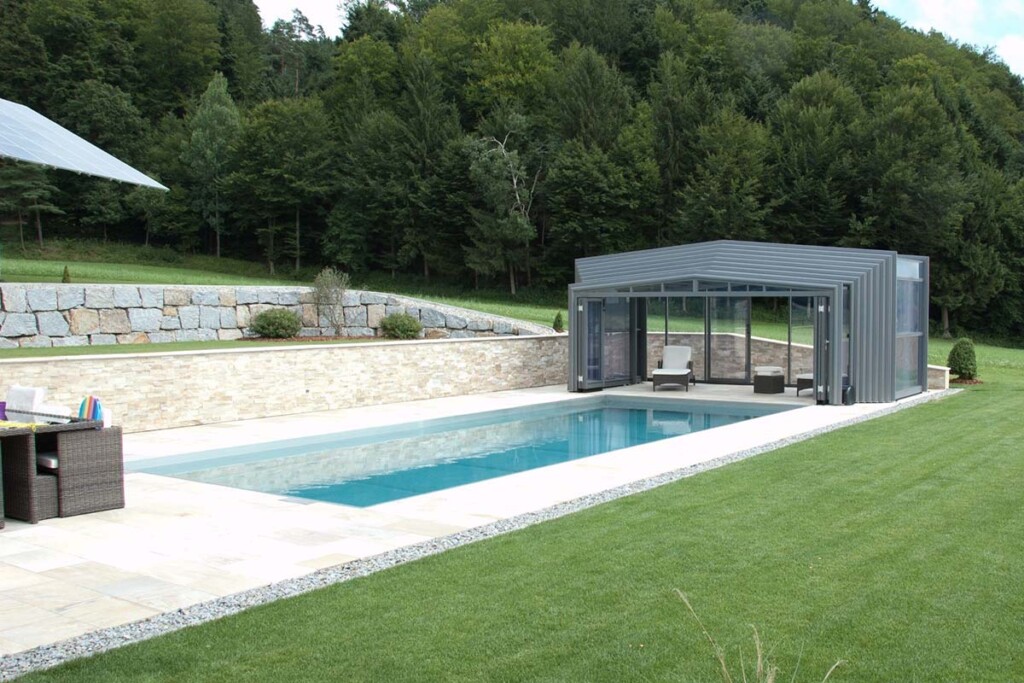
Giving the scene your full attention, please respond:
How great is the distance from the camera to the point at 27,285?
1825 cm

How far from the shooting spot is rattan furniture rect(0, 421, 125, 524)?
7.16m

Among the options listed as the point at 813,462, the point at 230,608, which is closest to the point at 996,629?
the point at 230,608

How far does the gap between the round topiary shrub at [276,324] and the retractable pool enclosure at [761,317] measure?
687 centimetres

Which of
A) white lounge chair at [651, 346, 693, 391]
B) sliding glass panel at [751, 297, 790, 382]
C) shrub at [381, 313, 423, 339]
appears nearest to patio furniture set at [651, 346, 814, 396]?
white lounge chair at [651, 346, 693, 391]

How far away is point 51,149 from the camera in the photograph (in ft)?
31.8

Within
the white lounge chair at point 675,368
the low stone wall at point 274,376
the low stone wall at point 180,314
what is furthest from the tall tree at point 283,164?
the white lounge chair at point 675,368

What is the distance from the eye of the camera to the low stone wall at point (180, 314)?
18.0 metres

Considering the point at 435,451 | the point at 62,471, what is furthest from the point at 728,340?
the point at 62,471

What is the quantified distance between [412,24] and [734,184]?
24230mm

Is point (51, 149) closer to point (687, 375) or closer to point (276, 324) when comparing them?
point (276, 324)

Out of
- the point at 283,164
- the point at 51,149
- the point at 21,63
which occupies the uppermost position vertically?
the point at 21,63

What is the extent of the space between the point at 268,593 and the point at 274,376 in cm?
901

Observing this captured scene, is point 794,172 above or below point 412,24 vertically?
below

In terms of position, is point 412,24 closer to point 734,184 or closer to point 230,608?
point 734,184
